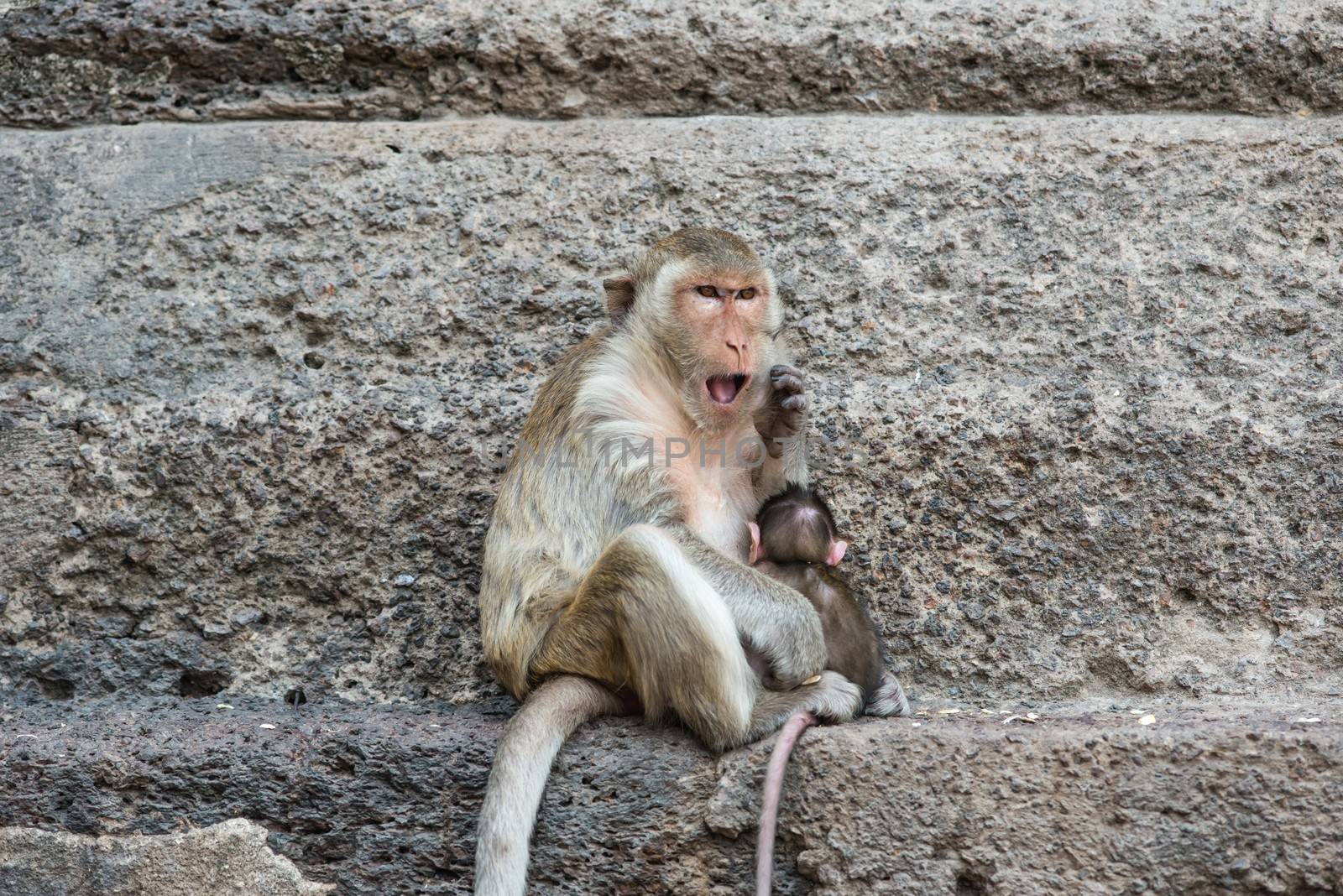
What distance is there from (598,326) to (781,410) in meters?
0.81

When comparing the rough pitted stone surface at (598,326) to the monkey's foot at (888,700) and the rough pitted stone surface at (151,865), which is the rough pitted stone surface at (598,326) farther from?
the rough pitted stone surface at (151,865)

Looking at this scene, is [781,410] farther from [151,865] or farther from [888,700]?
[151,865]

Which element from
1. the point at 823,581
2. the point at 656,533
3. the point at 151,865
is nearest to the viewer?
the point at 151,865

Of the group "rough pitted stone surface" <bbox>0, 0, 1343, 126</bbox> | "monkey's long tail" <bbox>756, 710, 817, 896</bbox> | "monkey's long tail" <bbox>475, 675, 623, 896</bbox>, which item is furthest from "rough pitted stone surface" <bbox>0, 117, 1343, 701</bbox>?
"monkey's long tail" <bbox>756, 710, 817, 896</bbox>

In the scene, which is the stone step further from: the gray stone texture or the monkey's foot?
the monkey's foot

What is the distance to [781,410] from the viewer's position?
3521 mm

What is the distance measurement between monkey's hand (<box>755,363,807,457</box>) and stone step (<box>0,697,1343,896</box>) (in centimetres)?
84

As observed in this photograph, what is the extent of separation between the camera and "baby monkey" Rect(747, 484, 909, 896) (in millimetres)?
3352

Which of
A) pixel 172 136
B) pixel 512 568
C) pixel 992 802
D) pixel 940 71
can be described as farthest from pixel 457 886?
pixel 940 71

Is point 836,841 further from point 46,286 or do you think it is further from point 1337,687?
point 46,286

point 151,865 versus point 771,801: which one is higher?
point 771,801

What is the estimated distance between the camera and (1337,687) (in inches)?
137

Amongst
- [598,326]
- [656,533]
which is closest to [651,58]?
[598,326]

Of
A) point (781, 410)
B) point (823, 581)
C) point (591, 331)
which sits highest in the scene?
point (591, 331)
